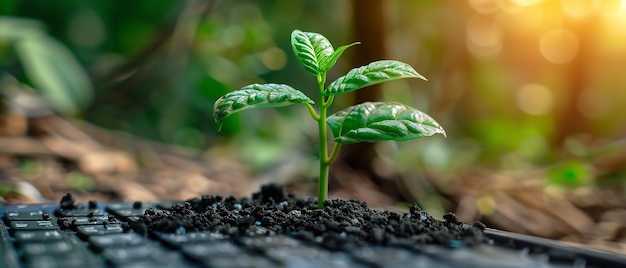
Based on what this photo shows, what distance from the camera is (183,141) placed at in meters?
2.91

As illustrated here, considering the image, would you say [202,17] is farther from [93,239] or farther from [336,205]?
[93,239]

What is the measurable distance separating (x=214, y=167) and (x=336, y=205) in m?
1.53

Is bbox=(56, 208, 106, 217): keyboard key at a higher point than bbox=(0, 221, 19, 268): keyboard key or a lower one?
higher

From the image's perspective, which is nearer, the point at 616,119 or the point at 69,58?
the point at 69,58

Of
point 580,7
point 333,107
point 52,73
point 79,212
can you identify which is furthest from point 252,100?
point 580,7

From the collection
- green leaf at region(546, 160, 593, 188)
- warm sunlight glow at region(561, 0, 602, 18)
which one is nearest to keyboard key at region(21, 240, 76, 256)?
green leaf at region(546, 160, 593, 188)

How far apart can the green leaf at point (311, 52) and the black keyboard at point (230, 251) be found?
27 cm

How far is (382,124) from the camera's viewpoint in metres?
0.85

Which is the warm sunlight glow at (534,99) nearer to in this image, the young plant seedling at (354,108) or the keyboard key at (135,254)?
the young plant seedling at (354,108)

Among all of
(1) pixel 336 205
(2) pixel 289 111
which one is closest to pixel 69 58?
(2) pixel 289 111

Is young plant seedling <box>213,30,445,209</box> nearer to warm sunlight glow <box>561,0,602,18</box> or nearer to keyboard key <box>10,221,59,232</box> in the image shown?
keyboard key <box>10,221,59,232</box>

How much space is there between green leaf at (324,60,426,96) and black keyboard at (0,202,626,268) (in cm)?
22

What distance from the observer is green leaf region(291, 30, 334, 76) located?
0.91 m

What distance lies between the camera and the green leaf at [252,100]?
82 cm
